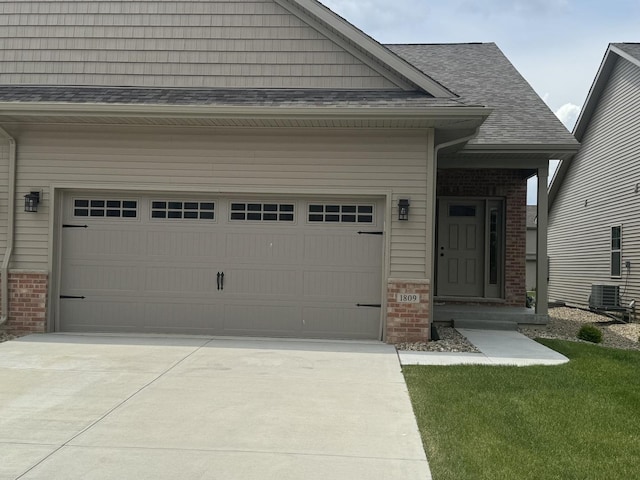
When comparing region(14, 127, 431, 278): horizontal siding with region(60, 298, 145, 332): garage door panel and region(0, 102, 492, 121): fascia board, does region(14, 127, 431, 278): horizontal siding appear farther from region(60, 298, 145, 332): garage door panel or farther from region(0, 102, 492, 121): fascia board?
region(60, 298, 145, 332): garage door panel

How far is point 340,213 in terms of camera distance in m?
9.27

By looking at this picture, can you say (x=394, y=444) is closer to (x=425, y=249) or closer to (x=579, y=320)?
(x=425, y=249)

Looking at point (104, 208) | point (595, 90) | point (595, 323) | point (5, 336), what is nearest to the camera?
point (5, 336)

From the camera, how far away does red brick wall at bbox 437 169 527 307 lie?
12523mm

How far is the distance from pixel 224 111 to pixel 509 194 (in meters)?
6.88

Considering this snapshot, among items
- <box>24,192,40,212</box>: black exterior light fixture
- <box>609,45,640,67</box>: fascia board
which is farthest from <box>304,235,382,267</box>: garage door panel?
<box>609,45,640,67</box>: fascia board

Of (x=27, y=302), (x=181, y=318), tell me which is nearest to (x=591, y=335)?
(x=181, y=318)

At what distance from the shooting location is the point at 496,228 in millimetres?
12836

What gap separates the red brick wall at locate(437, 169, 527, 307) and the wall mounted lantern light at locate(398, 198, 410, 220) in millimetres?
4190

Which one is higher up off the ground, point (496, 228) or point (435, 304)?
point (496, 228)

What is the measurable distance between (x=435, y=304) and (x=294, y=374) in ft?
19.6

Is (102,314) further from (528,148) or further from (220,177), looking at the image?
(528,148)

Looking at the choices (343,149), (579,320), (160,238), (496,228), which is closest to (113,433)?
(160,238)

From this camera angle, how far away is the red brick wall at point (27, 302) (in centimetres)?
923
